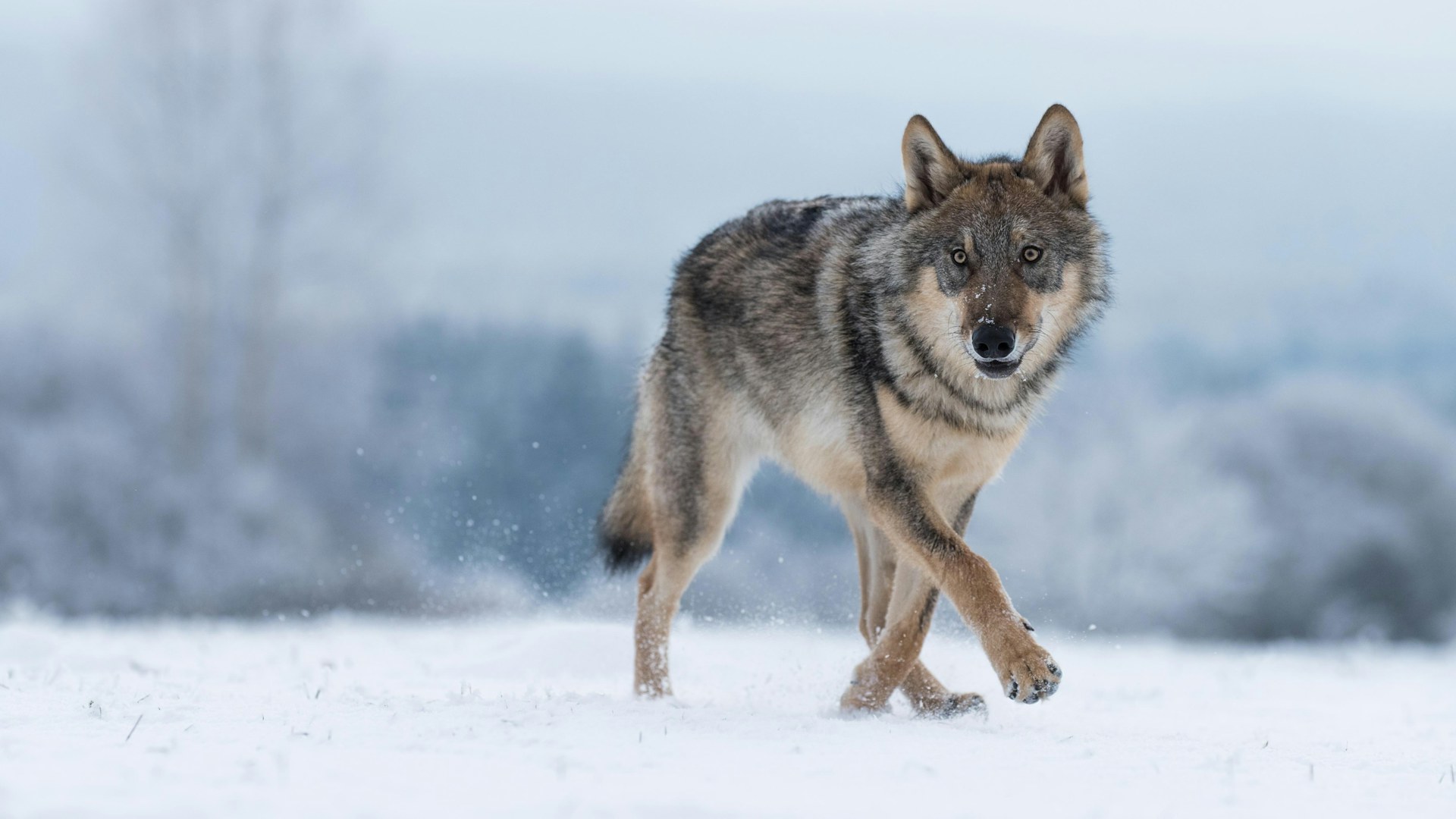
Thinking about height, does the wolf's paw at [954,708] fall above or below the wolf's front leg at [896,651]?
below

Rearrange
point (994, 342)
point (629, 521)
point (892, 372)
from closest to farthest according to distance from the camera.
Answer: point (994, 342) → point (892, 372) → point (629, 521)

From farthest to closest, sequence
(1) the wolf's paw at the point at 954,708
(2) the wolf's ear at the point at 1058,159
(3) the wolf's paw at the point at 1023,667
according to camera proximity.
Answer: (1) the wolf's paw at the point at 954,708 < (2) the wolf's ear at the point at 1058,159 < (3) the wolf's paw at the point at 1023,667

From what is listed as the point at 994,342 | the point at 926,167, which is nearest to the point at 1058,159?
the point at 926,167

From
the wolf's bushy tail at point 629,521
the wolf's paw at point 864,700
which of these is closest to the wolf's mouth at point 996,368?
the wolf's paw at point 864,700

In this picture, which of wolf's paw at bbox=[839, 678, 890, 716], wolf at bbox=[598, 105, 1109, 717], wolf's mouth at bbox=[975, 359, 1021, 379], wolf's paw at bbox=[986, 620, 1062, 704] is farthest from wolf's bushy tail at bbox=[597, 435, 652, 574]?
wolf's paw at bbox=[986, 620, 1062, 704]

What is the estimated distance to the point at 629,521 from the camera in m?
5.91

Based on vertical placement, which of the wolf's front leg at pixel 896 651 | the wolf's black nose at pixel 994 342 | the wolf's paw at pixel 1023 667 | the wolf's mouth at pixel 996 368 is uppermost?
the wolf's black nose at pixel 994 342

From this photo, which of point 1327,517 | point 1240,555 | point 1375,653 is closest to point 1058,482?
point 1240,555

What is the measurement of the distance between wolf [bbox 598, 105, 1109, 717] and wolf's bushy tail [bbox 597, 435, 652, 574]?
0.26 metres

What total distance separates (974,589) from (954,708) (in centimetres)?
97

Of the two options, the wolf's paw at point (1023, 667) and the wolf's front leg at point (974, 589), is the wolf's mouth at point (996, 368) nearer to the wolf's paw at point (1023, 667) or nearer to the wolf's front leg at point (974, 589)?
the wolf's front leg at point (974, 589)

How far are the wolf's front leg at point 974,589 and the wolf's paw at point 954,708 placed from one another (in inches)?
13.8

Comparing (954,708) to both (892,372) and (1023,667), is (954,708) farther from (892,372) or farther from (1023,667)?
(892,372)

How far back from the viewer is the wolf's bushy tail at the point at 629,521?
5.84 m
